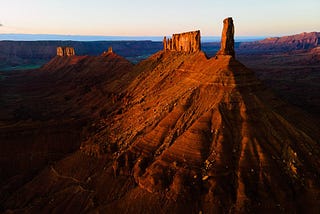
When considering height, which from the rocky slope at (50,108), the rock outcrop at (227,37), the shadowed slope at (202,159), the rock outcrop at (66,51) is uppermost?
the rock outcrop at (227,37)

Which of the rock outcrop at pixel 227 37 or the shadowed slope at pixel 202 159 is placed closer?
the shadowed slope at pixel 202 159

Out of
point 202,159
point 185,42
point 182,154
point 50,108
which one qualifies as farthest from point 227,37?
point 50,108

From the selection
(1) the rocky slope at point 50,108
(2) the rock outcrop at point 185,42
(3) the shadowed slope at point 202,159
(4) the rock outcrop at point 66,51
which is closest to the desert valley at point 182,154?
(3) the shadowed slope at point 202,159

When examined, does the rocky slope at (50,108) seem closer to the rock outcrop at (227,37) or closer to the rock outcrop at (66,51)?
the rock outcrop at (66,51)

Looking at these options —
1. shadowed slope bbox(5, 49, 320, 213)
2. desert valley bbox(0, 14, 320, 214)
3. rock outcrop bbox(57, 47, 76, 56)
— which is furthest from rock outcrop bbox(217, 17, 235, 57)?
rock outcrop bbox(57, 47, 76, 56)

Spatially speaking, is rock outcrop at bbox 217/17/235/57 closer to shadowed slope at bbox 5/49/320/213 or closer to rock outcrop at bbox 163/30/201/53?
shadowed slope at bbox 5/49/320/213

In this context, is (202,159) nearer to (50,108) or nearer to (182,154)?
(182,154)
